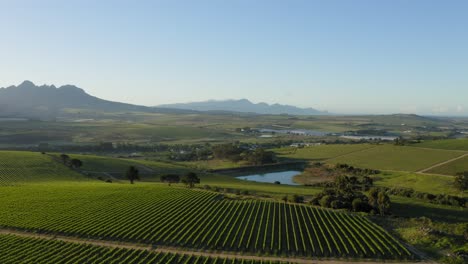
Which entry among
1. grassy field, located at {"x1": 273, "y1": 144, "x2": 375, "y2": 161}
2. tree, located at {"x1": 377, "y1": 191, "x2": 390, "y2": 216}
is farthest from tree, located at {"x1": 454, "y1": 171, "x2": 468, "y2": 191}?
grassy field, located at {"x1": 273, "y1": 144, "x2": 375, "y2": 161}

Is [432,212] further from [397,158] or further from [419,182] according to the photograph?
[397,158]

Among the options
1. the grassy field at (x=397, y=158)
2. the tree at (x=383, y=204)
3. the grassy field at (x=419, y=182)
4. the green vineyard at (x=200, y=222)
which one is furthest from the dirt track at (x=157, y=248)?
the grassy field at (x=397, y=158)

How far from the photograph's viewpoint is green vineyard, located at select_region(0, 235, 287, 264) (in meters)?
42.6

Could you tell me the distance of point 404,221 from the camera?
6125 cm

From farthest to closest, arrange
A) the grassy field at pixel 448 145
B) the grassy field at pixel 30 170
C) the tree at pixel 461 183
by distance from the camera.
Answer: the grassy field at pixel 448 145
the grassy field at pixel 30 170
the tree at pixel 461 183

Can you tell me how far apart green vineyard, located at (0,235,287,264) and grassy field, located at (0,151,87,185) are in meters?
51.0

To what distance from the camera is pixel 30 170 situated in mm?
104750

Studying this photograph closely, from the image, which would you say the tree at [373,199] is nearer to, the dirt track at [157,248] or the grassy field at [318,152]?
the dirt track at [157,248]

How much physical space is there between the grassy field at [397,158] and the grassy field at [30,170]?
97434mm

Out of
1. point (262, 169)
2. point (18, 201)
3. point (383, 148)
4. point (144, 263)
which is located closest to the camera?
point (144, 263)

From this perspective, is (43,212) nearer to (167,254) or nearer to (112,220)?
(112,220)

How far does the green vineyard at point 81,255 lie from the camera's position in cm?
4256

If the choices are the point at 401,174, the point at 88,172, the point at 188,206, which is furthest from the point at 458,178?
the point at 88,172

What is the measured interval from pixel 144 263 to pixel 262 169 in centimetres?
11198
